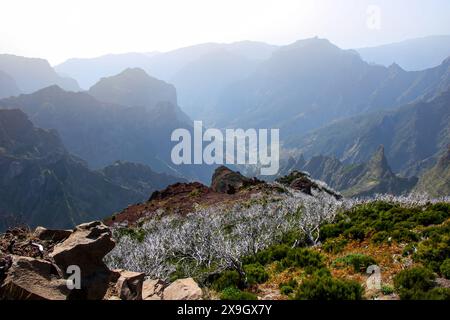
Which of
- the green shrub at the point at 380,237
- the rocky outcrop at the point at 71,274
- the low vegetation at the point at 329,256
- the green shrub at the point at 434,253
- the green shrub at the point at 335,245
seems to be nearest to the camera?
the rocky outcrop at the point at 71,274

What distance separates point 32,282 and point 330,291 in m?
7.00

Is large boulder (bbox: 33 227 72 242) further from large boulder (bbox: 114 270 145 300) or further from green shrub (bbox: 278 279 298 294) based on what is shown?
green shrub (bbox: 278 279 298 294)

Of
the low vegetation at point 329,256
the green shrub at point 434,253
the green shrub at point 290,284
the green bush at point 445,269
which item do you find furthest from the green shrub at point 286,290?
the green bush at point 445,269

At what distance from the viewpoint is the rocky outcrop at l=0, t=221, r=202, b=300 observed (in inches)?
314

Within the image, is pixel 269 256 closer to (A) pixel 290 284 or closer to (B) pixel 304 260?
(B) pixel 304 260

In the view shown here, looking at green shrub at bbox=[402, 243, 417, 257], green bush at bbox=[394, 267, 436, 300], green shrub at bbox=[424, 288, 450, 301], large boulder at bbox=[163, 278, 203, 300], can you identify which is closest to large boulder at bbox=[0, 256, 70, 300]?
large boulder at bbox=[163, 278, 203, 300]

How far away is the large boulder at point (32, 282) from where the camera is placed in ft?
25.3

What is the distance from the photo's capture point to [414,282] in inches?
413

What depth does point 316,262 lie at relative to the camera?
14.6 metres

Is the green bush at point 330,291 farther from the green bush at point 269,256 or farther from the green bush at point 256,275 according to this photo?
the green bush at point 269,256

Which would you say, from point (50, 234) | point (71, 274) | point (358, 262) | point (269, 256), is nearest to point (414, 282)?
point (358, 262)

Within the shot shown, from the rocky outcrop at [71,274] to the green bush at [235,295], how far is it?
1.15 meters
